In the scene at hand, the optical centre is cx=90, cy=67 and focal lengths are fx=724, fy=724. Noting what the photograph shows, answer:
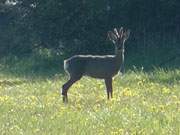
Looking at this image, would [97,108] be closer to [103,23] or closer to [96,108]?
[96,108]

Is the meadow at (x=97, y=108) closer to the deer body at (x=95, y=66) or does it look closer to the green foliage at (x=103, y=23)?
the deer body at (x=95, y=66)

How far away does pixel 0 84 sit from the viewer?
1941 cm

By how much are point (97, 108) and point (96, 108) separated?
0.7 inches

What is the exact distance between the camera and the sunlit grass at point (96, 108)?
9.98 meters

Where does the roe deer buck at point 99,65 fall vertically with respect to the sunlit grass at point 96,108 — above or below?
above

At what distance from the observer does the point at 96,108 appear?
12.4m

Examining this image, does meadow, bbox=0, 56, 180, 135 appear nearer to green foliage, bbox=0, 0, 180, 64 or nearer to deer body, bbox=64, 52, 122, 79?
deer body, bbox=64, 52, 122, 79

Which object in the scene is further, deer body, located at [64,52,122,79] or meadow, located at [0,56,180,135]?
deer body, located at [64,52,122,79]

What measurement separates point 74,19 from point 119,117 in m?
16.4

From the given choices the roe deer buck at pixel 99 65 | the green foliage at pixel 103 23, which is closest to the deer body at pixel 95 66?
the roe deer buck at pixel 99 65

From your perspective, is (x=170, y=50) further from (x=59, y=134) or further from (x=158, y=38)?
(x=59, y=134)

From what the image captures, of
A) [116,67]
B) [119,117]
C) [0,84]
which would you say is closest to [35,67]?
[0,84]

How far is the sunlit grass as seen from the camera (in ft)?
32.8

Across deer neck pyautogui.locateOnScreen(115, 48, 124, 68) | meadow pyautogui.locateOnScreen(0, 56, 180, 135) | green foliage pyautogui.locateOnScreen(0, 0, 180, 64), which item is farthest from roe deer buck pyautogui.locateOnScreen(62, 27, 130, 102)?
green foliage pyautogui.locateOnScreen(0, 0, 180, 64)
